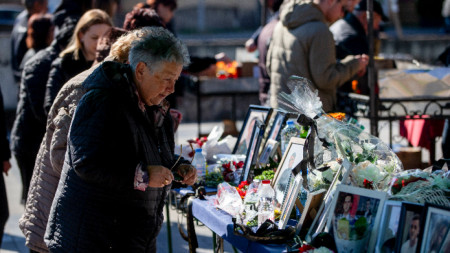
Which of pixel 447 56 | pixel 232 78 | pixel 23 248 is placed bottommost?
pixel 23 248

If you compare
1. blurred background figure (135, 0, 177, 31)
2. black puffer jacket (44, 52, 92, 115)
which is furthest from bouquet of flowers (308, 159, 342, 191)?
blurred background figure (135, 0, 177, 31)

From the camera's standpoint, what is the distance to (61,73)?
13.6ft

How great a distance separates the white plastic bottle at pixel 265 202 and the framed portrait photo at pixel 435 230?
87 cm

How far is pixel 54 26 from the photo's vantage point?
6.24 metres

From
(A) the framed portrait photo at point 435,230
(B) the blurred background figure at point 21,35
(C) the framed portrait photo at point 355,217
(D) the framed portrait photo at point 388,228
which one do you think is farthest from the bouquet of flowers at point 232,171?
(B) the blurred background figure at point 21,35

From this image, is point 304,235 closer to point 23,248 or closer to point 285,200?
point 285,200

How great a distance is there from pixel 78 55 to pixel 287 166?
1.71m

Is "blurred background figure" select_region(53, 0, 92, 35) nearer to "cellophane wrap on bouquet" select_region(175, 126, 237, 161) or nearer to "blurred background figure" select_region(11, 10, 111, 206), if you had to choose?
"blurred background figure" select_region(11, 10, 111, 206)

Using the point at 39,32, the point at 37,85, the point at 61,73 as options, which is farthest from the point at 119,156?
the point at 39,32

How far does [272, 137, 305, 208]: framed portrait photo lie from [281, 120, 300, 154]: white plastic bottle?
1.22 ft

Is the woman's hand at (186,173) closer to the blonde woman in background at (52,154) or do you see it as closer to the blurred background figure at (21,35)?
the blonde woman in background at (52,154)

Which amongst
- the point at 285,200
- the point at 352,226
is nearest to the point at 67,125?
the point at 285,200

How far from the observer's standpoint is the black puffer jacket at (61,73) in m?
4.14

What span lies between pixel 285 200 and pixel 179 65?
77cm
